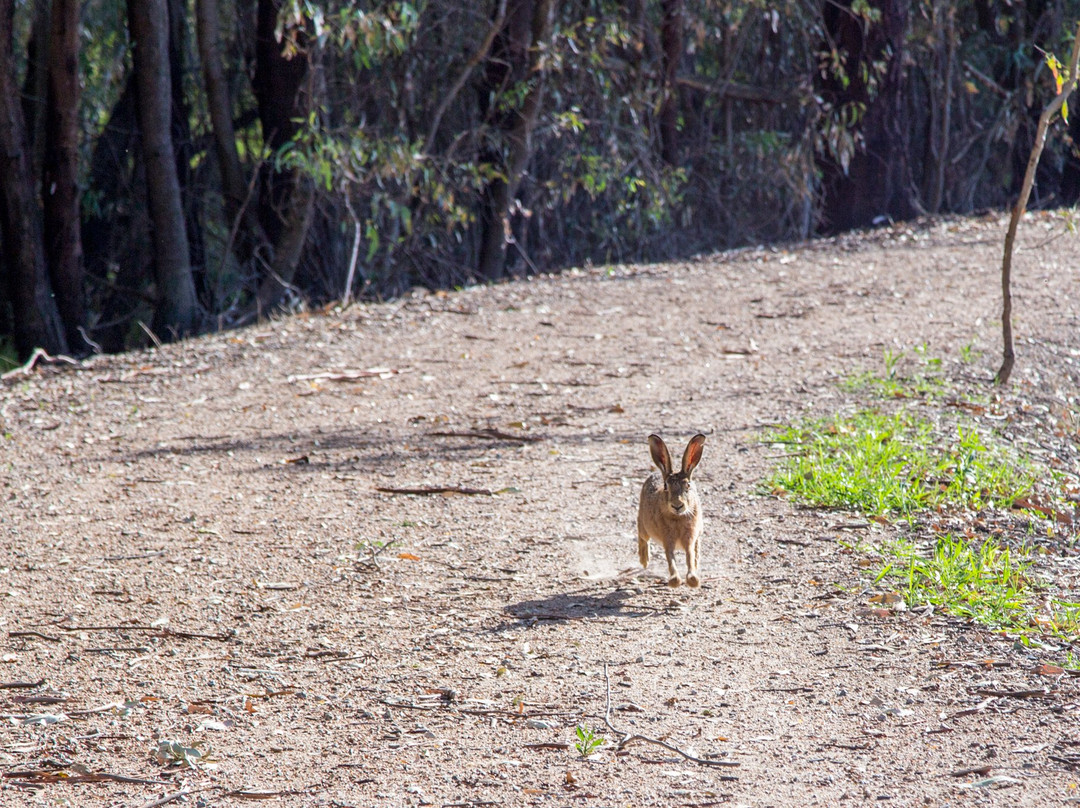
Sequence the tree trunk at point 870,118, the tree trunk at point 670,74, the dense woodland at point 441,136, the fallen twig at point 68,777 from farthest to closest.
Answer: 1. the tree trunk at point 870,118
2. the tree trunk at point 670,74
3. the dense woodland at point 441,136
4. the fallen twig at point 68,777

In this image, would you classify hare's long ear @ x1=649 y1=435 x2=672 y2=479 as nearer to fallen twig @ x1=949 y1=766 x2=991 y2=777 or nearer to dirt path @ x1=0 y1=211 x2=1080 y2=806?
dirt path @ x1=0 y1=211 x2=1080 y2=806

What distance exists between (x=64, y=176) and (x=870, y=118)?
9.09m

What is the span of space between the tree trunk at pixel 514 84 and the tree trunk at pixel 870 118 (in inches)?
154

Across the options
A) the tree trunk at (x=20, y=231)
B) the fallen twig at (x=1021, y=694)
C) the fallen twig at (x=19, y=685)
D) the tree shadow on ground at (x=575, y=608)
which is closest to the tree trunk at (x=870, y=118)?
the tree trunk at (x=20, y=231)

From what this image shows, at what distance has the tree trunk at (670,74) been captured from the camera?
46.0ft

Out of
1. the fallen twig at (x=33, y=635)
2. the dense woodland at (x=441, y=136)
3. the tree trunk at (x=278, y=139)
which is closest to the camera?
the fallen twig at (x=33, y=635)

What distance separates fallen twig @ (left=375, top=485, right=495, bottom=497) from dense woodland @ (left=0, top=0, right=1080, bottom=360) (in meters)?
5.50

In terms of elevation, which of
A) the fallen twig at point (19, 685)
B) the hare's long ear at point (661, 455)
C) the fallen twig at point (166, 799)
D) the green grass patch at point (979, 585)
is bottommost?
the fallen twig at point (166, 799)

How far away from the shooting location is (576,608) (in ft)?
14.8

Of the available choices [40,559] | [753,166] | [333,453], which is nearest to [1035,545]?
[333,453]

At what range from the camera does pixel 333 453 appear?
671 cm

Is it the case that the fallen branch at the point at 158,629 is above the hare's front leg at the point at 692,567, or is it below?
below

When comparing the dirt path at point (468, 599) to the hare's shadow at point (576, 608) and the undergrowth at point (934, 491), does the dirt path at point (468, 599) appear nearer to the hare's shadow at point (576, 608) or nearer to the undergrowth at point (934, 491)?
the hare's shadow at point (576, 608)

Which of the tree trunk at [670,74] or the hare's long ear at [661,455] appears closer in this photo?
the hare's long ear at [661,455]
